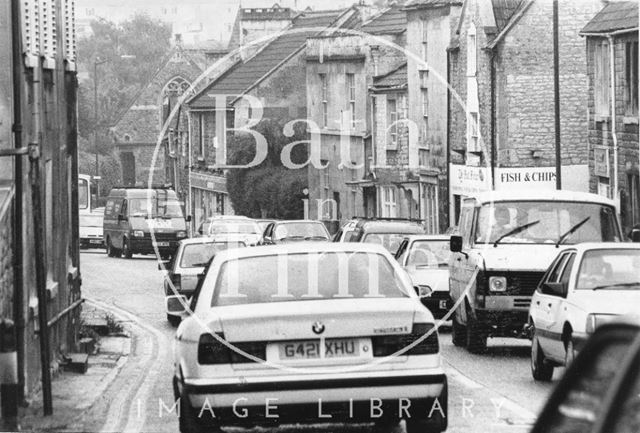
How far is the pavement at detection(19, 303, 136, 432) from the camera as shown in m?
12.5

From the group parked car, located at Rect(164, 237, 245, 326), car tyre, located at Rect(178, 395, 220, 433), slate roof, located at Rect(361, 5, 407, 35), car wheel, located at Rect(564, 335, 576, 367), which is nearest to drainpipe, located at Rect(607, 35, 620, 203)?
parked car, located at Rect(164, 237, 245, 326)

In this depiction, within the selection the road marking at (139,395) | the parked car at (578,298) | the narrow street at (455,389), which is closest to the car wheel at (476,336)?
the narrow street at (455,389)

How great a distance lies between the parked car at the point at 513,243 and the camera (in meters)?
19.3

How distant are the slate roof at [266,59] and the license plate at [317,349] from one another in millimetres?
66679

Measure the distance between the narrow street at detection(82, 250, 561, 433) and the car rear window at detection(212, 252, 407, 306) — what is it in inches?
56.3

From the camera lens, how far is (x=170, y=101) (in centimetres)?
10244

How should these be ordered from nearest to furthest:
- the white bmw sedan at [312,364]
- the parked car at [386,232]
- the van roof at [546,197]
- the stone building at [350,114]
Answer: the white bmw sedan at [312,364]
the van roof at [546,197]
the parked car at [386,232]
the stone building at [350,114]

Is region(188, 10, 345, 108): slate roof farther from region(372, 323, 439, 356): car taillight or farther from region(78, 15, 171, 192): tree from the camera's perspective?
region(372, 323, 439, 356): car taillight

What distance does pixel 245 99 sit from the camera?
254 ft

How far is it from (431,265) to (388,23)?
4174 cm

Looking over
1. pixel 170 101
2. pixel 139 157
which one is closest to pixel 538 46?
pixel 170 101

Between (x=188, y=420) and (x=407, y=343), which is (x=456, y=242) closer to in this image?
(x=407, y=343)

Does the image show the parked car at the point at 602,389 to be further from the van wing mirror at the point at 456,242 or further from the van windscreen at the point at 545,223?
the van wing mirror at the point at 456,242

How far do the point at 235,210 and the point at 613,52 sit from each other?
37.9 m
